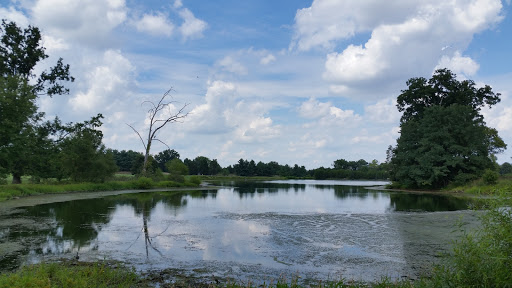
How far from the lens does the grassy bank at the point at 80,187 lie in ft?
78.2

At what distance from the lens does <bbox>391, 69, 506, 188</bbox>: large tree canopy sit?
40188mm

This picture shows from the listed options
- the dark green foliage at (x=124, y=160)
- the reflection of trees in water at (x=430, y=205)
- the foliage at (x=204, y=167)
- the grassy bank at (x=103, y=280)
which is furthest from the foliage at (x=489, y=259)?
the dark green foliage at (x=124, y=160)

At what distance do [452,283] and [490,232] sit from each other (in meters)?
0.90

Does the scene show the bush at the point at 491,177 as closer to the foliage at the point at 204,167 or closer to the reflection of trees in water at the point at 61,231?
the reflection of trees in water at the point at 61,231

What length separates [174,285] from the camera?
656 centimetres

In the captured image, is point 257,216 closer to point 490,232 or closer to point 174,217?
point 174,217

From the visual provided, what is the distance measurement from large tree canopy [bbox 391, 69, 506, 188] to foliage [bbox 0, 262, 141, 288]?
4025cm

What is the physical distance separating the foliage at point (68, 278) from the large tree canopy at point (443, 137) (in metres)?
40.2

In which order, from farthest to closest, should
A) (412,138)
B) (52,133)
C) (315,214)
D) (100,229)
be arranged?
(412,138), (52,133), (315,214), (100,229)

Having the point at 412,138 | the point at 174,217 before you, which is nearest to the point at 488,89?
the point at 412,138

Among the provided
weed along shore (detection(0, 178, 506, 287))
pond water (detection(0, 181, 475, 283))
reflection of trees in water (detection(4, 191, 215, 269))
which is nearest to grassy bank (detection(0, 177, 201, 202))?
reflection of trees in water (detection(4, 191, 215, 269))

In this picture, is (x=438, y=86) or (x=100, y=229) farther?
(x=438, y=86)

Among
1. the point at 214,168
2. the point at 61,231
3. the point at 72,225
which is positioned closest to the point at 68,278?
the point at 61,231

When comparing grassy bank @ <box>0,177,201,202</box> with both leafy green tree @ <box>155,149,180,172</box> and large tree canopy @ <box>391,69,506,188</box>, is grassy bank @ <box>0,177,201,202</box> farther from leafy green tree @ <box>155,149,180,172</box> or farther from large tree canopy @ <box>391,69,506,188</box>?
leafy green tree @ <box>155,149,180,172</box>
